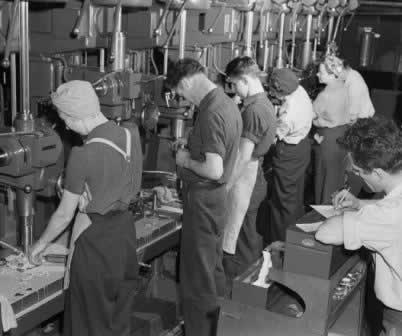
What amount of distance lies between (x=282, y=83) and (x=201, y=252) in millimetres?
1611

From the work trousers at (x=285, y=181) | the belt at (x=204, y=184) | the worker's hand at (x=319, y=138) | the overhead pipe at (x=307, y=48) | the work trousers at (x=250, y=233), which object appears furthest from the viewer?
the overhead pipe at (x=307, y=48)

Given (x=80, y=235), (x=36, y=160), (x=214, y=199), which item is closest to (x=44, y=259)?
(x=80, y=235)

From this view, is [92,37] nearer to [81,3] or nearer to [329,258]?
[81,3]

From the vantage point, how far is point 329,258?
210cm

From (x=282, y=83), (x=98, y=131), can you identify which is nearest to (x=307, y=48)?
(x=282, y=83)

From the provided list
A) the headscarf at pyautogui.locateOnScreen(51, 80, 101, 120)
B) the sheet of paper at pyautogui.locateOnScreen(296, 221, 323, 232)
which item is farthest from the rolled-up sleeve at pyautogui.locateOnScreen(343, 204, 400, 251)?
the headscarf at pyautogui.locateOnScreen(51, 80, 101, 120)

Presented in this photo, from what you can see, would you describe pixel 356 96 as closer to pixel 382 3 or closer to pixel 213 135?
pixel 382 3

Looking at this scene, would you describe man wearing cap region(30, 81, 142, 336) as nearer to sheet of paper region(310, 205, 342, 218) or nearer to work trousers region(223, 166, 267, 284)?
sheet of paper region(310, 205, 342, 218)

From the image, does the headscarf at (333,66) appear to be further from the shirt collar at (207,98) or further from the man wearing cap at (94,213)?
the man wearing cap at (94,213)

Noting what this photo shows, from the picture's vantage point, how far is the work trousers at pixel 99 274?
93.0 inches

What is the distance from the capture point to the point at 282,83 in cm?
420

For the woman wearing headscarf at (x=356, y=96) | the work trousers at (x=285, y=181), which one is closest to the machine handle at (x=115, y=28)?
the work trousers at (x=285, y=181)

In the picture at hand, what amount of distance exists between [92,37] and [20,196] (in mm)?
794

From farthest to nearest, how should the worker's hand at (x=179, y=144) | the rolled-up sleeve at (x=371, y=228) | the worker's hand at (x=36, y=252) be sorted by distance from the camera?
the worker's hand at (x=179, y=144) < the worker's hand at (x=36, y=252) < the rolled-up sleeve at (x=371, y=228)
